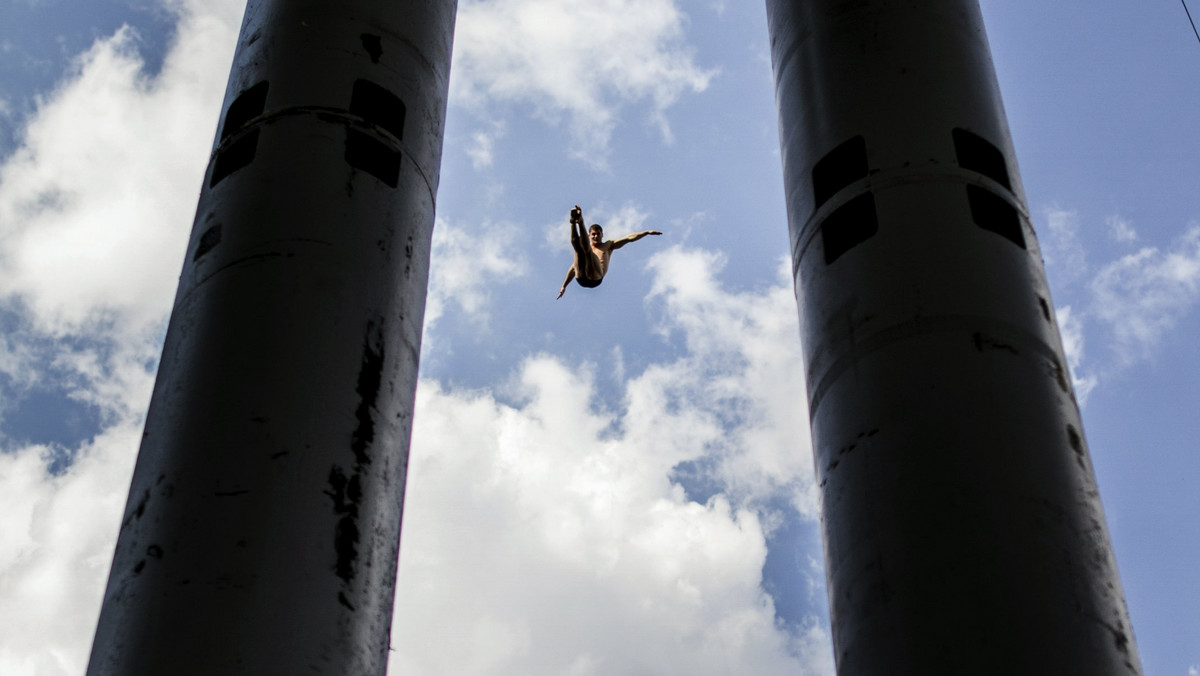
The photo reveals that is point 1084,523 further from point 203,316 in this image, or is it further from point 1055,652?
point 203,316

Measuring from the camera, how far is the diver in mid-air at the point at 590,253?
46.9 feet

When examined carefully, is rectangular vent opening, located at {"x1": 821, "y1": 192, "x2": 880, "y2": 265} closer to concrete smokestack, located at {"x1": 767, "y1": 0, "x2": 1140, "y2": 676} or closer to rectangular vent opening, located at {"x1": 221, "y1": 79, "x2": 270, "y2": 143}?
concrete smokestack, located at {"x1": 767, "y1": 0, "x2": 1140, "y2": 676}

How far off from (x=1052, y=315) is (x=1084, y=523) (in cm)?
174

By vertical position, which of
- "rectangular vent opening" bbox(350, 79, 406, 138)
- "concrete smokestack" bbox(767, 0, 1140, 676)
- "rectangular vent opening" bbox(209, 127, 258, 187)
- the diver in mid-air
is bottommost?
"concrete smokestack" bbox(767, 0, 1140, 676)

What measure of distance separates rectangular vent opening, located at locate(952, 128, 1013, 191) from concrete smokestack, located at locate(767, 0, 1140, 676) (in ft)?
0.06

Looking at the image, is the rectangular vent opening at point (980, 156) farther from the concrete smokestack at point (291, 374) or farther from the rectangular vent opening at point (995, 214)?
the concrete smokestack at point (291, 374)

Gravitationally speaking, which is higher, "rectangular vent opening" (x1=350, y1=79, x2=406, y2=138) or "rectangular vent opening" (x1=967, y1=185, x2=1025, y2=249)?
"rectangular vent opening" (x1=350, y1=79, x2=406, y2=138)

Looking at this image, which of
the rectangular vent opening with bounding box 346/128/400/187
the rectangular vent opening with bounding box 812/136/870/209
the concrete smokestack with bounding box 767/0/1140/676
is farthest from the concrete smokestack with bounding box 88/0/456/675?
the rectangular vent opening with bounding box 812/136/870/209

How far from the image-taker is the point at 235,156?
9406mm

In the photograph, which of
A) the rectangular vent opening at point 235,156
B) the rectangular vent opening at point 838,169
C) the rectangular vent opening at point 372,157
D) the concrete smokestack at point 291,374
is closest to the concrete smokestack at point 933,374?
the rectangular vent opening at point 838,169

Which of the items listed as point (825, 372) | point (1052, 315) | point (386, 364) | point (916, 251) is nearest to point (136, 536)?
point (386, 364)

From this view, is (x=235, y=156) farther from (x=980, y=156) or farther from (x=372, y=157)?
(x=980, y=156)

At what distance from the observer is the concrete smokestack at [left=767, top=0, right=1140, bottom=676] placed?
21.7 feet

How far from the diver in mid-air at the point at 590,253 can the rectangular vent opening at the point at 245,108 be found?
454cm
